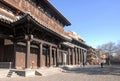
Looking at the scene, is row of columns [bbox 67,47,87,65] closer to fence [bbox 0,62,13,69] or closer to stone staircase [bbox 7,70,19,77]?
fence [bbox 0,62,13,69]

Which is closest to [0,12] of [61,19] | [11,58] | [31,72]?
[11,58]

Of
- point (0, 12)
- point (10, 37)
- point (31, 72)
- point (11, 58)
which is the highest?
point (0, 12)

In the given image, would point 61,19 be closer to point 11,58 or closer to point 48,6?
point 48,6

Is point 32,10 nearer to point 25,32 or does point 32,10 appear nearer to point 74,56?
point 25,32

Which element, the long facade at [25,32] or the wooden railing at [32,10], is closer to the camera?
the long facade at [25,32]

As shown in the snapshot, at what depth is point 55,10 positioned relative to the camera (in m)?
25.9

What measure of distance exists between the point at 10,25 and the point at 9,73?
12.7 ft

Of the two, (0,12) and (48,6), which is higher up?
(48,6)

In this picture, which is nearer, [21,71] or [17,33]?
[21,71]

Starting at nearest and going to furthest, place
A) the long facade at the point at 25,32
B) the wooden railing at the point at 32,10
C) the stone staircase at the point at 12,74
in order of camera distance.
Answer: the stone staircase at the point at 12,74 → the long facade at the point at 25,32 → the wooden railing at the point at 32,10

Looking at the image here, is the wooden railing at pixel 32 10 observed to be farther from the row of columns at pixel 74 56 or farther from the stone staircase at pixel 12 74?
the row of columns at pixel 74 56

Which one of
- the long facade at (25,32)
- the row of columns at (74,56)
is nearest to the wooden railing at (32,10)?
the long facade at (25,32)

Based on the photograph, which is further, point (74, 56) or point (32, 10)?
point (74, 56)

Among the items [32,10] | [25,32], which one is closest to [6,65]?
[25,32]
